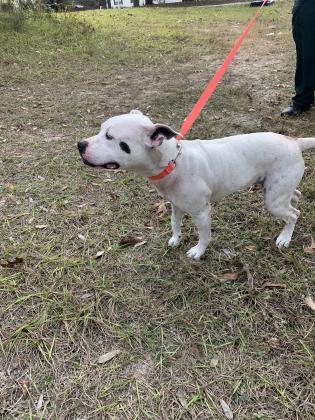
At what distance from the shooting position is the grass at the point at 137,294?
2326 millimetres

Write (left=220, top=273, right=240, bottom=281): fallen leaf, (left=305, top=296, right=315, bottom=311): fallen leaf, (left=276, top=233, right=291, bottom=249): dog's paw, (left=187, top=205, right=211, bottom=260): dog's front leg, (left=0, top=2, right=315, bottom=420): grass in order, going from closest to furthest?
(left=0, top=2, right=315, bottom=420): grass < (left=305, top=296, right=315, bottom=311): fallen leaf < (left=187, top=205, right=211, bottom=260): dog's front leg < (left=220, top=273, right=240, bottom=281): fallen leaf < (left=276, top=233, right=291, bottom=249): dog's paw

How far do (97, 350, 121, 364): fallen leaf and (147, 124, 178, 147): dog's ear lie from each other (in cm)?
141

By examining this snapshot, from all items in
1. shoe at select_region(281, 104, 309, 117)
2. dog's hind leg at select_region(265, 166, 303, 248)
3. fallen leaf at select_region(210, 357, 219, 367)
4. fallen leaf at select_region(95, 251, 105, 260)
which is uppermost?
dog's hind leg at select_region(265, 166, 303, 248)

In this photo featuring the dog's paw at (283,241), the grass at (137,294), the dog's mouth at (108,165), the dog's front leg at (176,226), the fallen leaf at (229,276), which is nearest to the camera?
the grass at (137,294)

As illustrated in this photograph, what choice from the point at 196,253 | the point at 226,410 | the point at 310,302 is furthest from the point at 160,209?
the point at 226,410

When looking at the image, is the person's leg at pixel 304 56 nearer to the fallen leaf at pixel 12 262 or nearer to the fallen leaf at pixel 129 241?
Answer: the fallen leaf at pixel 129 241

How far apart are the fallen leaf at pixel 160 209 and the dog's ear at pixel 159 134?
1.49 metres

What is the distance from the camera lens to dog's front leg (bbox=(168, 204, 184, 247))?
3229 millimetres

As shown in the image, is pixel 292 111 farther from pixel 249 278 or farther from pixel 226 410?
pixel 226 410

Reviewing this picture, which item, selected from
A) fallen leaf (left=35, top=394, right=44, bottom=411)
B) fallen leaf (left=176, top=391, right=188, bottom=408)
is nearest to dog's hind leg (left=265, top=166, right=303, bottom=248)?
fallen leaf (left=176, top=391, right=188, bottom=408)

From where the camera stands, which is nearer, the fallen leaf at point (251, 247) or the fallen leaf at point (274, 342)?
the fallen leaf at point (274, 342)

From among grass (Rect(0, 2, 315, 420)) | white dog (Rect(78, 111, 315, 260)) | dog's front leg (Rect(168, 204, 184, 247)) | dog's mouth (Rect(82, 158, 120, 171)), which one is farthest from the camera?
dog's front leg (Rect(168, 204, 184, 247))

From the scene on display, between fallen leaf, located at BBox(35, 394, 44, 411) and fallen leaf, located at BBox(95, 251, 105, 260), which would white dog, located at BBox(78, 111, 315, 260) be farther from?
fallen leaf, located at BBox(35, 394, 44, 411)

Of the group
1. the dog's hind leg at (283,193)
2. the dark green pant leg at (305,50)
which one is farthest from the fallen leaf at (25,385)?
the dark green pant leg at (305,50)
